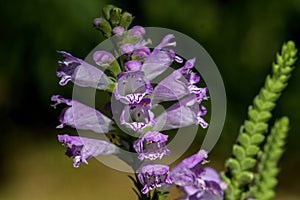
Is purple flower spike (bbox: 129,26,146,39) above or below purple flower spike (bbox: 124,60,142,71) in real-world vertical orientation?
above

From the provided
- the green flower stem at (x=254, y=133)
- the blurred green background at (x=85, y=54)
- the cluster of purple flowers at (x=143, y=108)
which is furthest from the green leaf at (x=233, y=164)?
the blurred green background at (x=85, y=54)

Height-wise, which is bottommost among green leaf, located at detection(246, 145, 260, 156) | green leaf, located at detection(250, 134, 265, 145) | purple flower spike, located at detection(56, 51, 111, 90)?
purple flower spike, located at detection(56, 51, 111, 90)

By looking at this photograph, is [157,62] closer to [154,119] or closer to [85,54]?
[154,119]

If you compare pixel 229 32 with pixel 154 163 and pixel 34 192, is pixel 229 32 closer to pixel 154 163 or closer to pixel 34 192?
pixel 34 192

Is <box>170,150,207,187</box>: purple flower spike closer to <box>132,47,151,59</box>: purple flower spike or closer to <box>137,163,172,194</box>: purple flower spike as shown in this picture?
<box>137,163,172,194</box>: purple flower spike

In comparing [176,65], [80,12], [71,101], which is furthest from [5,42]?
[71,101]

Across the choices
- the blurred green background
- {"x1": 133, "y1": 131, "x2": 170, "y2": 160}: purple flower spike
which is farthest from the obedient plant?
the blurred green background
